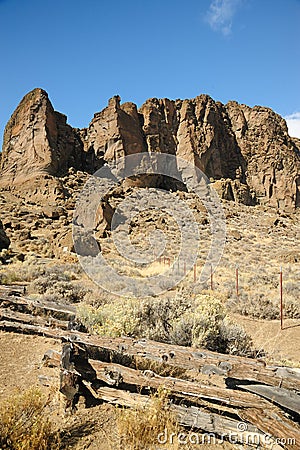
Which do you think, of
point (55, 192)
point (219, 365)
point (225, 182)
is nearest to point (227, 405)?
point (219, 365)

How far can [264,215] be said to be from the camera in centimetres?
4419

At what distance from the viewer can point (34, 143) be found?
135 feet

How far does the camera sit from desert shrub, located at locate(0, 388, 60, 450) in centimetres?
276

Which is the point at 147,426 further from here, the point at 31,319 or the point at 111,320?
the point at 31,319

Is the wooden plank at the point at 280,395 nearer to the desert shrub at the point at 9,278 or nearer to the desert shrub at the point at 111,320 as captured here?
the desert shrub at the point at 111,320

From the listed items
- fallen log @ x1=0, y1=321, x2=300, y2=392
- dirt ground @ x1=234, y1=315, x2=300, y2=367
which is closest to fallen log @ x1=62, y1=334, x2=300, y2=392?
fallen log @ x1=0, y1=321, x2=300, y2=392

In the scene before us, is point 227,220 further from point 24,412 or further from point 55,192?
point 24,412

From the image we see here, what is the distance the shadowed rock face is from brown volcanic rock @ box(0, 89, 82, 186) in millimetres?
124

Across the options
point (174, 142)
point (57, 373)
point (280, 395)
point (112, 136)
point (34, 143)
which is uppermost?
point (174, 142)

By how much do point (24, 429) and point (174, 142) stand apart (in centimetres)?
5723

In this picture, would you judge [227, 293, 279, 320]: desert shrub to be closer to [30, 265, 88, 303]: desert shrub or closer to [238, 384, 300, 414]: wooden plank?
[30, 265, 88, 303]: desert shrub

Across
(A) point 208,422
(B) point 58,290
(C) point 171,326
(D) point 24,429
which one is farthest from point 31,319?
(A) point 208,422

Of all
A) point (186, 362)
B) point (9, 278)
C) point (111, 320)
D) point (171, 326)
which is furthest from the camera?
point (9, 278)

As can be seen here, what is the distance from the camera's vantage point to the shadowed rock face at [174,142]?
41688mm
